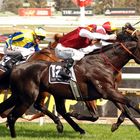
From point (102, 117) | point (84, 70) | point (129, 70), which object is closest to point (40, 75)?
point (84, 70)

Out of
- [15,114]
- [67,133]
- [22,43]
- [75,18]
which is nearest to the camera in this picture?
[15,114]

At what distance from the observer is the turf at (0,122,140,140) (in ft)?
24.5

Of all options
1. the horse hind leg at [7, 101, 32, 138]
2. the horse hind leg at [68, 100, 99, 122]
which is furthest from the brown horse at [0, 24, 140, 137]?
the horse hind leg at [68, 100, 99, 122]

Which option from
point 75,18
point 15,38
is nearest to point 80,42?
point 15,38

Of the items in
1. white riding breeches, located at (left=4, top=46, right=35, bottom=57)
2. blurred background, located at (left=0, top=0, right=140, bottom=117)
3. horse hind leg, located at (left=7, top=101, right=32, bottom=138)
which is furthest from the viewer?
blurred background, located at (left=0, top=0, right=140, bottom=117)

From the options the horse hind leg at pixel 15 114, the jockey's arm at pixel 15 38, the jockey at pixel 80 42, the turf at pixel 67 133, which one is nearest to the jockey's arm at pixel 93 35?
the jockey at pixel 80 42

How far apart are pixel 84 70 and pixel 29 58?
1.69 meters

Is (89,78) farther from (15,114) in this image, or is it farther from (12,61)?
(12,61)

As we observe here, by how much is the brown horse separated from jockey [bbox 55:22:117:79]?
0.50 feet

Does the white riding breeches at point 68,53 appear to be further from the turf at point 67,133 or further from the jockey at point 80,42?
the turf at point 67,133

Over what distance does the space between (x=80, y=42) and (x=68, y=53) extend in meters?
0.25

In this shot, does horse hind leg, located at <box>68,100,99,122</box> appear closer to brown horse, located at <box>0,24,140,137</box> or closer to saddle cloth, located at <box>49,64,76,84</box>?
brown horse, located at <box>0,24,140,137</box>

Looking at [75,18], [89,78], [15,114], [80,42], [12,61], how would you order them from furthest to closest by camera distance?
[75,18] → [12,61] → [80,42] → [15,114] → [89,78]

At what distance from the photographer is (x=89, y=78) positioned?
723 cm
